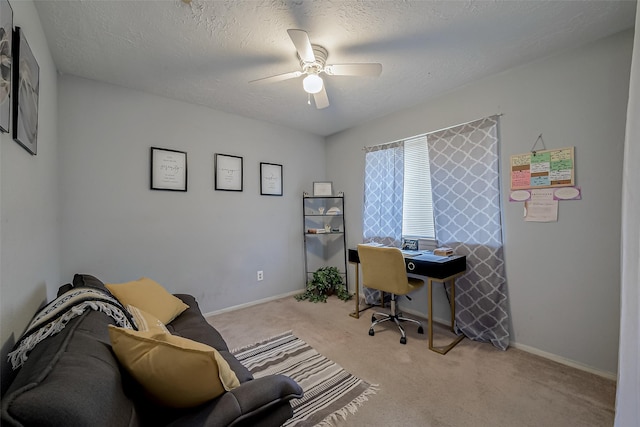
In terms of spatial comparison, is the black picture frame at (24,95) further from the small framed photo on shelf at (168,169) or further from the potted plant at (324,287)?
the potted plant at (324,287)

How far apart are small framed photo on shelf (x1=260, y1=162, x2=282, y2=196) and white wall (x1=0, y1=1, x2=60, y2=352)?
187 cm

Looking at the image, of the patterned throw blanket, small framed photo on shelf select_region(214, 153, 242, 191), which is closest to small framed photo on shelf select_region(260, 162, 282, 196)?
small framed photo on shelf select_region(214, 153, 242, 191)

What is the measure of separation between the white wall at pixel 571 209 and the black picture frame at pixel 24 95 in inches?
121

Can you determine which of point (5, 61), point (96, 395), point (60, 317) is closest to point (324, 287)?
point (60, 317)

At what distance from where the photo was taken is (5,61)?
98cm

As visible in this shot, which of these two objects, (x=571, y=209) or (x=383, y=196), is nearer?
(x=571, y=209)

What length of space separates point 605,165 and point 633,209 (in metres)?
0.81

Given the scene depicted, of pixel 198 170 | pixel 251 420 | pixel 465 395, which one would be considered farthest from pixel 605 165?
pixel 198 170

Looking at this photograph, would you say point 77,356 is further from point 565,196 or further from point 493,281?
point 565,196

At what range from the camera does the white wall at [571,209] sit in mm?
1797

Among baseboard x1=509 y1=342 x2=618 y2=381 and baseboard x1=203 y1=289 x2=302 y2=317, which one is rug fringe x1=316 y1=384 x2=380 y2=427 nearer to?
baseboard x1=509 y1=342 x2=618 y2=381

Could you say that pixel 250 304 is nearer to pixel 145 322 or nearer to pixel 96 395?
pixel 145 322

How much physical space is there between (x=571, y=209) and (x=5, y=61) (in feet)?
10.8

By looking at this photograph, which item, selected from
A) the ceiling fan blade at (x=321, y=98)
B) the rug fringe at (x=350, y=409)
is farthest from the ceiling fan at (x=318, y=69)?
the rug fringe at (x=350, y=409)
